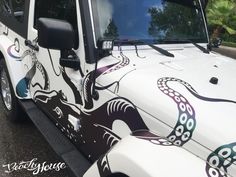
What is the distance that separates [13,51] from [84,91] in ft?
5.95

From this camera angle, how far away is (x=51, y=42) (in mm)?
2576

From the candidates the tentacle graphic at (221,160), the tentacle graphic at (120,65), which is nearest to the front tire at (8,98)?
the tentacle graphic at (120,65)

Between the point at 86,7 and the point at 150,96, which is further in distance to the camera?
the point at 86,7

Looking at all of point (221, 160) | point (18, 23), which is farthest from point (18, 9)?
point (221, 160)

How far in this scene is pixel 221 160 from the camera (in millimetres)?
1841

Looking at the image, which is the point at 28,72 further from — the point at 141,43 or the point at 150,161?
the point at 150,161

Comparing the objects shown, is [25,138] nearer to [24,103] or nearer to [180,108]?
[24,103]

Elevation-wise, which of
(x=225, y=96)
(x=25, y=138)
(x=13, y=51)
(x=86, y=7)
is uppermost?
(x=86, y=7)

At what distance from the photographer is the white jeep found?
1.99 m

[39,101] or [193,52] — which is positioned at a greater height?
[193,52]

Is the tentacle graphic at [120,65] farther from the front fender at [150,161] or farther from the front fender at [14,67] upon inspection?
the front fender at [14,67]

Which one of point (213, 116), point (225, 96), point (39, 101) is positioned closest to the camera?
point (213, 116)

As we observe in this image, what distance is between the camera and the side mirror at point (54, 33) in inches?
99.7

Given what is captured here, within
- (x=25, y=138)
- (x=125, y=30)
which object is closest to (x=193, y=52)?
(x=125, y=30)
